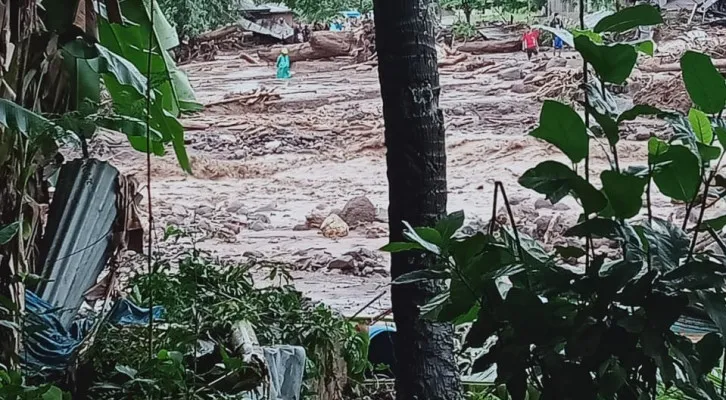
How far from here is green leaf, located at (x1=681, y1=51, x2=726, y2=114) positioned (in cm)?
63

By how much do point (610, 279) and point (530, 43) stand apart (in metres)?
3.96

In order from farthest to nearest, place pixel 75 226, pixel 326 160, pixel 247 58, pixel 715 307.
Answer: pixel 247 58, pixel 326 160, pixel 75 226, pixel 715 307

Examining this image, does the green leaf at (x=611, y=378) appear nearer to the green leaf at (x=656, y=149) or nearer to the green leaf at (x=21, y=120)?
the green leaf at (x=656, y=149)

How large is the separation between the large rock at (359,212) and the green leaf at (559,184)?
267cm

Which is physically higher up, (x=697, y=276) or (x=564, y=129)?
(x=564, y=129)

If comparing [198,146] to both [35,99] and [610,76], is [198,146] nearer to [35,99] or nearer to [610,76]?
[35,99]

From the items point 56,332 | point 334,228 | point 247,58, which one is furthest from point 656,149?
point 247,58

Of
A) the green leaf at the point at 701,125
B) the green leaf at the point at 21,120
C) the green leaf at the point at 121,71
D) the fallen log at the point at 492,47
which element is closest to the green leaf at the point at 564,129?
the green leaf at the point at 701,125

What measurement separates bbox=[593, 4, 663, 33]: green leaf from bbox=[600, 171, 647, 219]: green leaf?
0.12 metres

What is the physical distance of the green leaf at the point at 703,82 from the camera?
0.63m

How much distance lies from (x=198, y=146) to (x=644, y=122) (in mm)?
2380

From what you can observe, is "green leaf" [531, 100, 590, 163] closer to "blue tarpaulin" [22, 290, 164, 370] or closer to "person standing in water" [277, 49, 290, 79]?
"blue tarpaulin" [22, 290, 164, 370]

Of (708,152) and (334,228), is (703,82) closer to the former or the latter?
(708,152)

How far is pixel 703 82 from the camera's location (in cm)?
64
